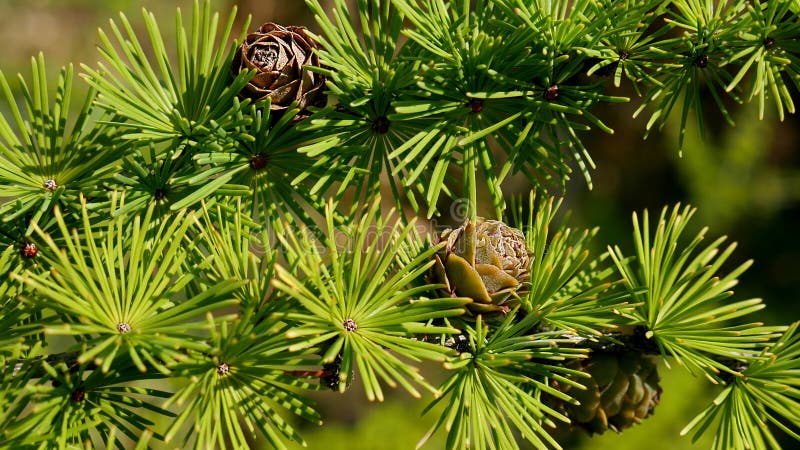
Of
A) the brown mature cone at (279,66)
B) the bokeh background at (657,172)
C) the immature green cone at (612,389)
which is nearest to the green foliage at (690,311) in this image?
the immature green cone at (612,389)

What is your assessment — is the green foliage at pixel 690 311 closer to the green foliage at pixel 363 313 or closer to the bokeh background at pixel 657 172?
the green foliage at pixel 363 313

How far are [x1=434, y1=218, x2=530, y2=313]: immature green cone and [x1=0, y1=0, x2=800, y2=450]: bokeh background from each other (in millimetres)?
1189

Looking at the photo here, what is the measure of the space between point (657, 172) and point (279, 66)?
181 centimetres

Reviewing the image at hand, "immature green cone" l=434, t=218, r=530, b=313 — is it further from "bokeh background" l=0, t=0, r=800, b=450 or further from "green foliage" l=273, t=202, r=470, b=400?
"bokeh background" l=0, t=0, r=800, b=450

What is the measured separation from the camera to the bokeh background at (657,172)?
1.82 meters

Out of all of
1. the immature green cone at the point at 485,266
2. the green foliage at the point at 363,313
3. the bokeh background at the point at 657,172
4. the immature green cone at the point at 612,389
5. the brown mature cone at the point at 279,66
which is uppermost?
the bokeh background at the point at 657,172

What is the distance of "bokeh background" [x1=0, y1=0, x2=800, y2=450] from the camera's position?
182cm

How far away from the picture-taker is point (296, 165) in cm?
45

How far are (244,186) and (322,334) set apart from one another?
0.11 m

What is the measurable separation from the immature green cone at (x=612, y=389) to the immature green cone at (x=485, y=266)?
8 centimetres

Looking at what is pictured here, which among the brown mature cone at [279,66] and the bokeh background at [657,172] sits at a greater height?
the bokeh background at [657,172]

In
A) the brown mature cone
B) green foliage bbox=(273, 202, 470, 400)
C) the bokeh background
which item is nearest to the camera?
green foliage bbox=(273, 202, 470, 400)

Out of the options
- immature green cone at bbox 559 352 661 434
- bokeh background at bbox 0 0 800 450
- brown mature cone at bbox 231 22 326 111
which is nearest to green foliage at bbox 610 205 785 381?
immature green cone at bbox 559 352 661 434

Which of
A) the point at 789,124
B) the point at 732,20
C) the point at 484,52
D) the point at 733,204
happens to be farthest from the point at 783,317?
the point at 484,52
